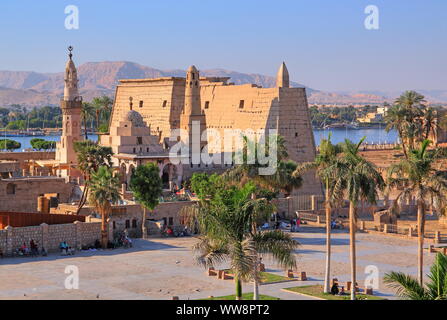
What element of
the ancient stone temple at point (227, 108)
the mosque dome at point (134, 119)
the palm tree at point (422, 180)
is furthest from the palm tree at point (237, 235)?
the mosque dome at point (134, 119)

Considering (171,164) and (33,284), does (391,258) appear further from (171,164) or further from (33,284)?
(171,164)

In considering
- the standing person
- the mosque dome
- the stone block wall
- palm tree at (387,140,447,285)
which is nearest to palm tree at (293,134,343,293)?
palm tree at (387,140,447,285)

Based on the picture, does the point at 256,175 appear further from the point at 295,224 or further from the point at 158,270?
the point at 158,270

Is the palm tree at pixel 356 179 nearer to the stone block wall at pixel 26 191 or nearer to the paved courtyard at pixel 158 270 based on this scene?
the paved courtyard at pixel 158 270

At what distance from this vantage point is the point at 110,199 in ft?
128

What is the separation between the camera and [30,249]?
36656 millimetres

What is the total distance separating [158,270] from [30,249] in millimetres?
6762

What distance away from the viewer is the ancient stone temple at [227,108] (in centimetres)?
6047

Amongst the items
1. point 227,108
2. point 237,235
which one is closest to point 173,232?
point 237,235

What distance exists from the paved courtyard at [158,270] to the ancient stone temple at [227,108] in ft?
59.9

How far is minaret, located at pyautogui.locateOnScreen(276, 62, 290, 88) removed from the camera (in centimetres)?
6153

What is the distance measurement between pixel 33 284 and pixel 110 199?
913 cm

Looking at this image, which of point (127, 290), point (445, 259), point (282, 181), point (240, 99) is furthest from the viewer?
point (240, 99)
